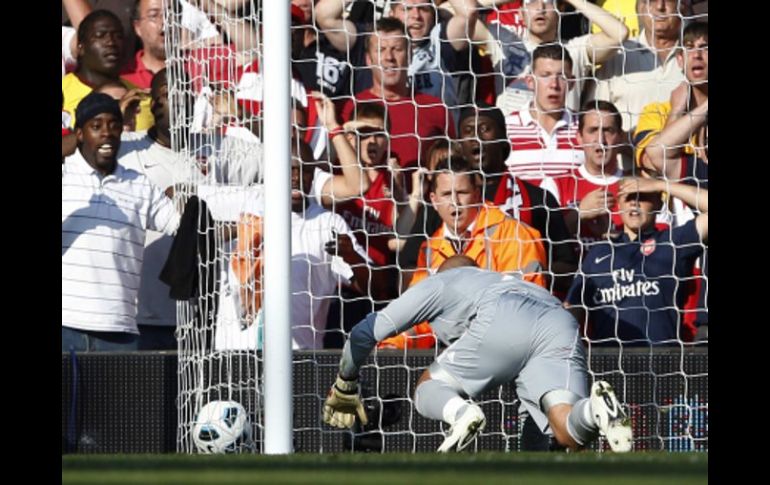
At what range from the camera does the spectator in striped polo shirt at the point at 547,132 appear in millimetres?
8109

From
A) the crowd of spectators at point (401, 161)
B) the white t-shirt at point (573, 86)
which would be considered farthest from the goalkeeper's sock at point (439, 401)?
the white t-shirt at point (573, 86)

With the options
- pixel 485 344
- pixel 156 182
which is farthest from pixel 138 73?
pixel 485 344

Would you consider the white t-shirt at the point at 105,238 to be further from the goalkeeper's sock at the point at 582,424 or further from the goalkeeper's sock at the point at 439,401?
the goalkeeper's sock at the point at 582,424

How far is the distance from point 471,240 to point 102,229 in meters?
1.91

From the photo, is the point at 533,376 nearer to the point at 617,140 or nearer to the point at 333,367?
the point at 333,367

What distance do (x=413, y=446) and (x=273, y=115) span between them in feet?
5.87

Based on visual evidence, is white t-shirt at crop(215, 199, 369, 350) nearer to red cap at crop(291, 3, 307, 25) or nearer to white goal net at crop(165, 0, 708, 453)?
white goal net at crop(165, 0, 708, 453)

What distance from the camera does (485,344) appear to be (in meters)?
6.17

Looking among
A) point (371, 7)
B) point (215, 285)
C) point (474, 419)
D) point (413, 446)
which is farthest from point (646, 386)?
point (371, 7)

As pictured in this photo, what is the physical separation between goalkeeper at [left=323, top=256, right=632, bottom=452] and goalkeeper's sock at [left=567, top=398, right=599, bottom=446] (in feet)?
A: 0.47

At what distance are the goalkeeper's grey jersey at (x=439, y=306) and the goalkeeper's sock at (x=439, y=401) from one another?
263 mm

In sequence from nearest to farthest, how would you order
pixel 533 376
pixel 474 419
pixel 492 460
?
pixel 492 460
pixel 474 419
pixel 533 376

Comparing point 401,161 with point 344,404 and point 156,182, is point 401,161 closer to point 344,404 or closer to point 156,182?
point 156,182

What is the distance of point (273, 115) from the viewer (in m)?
6.27
